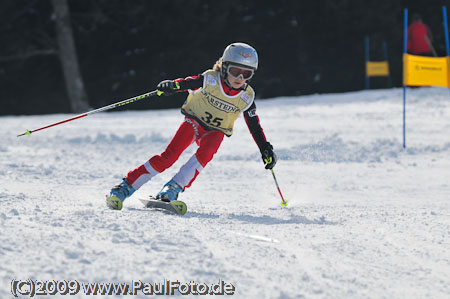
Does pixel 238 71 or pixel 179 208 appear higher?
pixel 238 71

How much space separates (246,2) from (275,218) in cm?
1696

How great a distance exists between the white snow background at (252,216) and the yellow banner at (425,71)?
3.11 ft

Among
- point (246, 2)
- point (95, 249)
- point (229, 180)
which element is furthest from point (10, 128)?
point (246, 2)

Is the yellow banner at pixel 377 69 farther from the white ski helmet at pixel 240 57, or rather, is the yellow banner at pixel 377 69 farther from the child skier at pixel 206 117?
the white ski helmet at pixel 240 57

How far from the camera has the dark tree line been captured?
17562 millimetres

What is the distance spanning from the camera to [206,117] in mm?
4945

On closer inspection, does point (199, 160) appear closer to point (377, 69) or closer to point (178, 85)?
point (178, 85)

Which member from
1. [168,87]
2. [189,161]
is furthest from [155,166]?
[168,87]

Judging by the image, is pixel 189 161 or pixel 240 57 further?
pixel 189 161

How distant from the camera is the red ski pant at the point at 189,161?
4.77 metres

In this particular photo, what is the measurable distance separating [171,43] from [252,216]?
14377 mm

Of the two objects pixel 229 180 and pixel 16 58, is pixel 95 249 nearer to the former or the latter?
pixel 229 180

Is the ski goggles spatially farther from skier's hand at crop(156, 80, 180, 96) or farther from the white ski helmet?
skier's hand at crop(156, 80, 180, 96)

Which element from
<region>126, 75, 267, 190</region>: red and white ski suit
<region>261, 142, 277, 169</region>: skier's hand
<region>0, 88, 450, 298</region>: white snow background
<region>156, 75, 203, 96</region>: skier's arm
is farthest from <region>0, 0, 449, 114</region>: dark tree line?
<region>261, 142, 277, 169</region>: skier's hand
